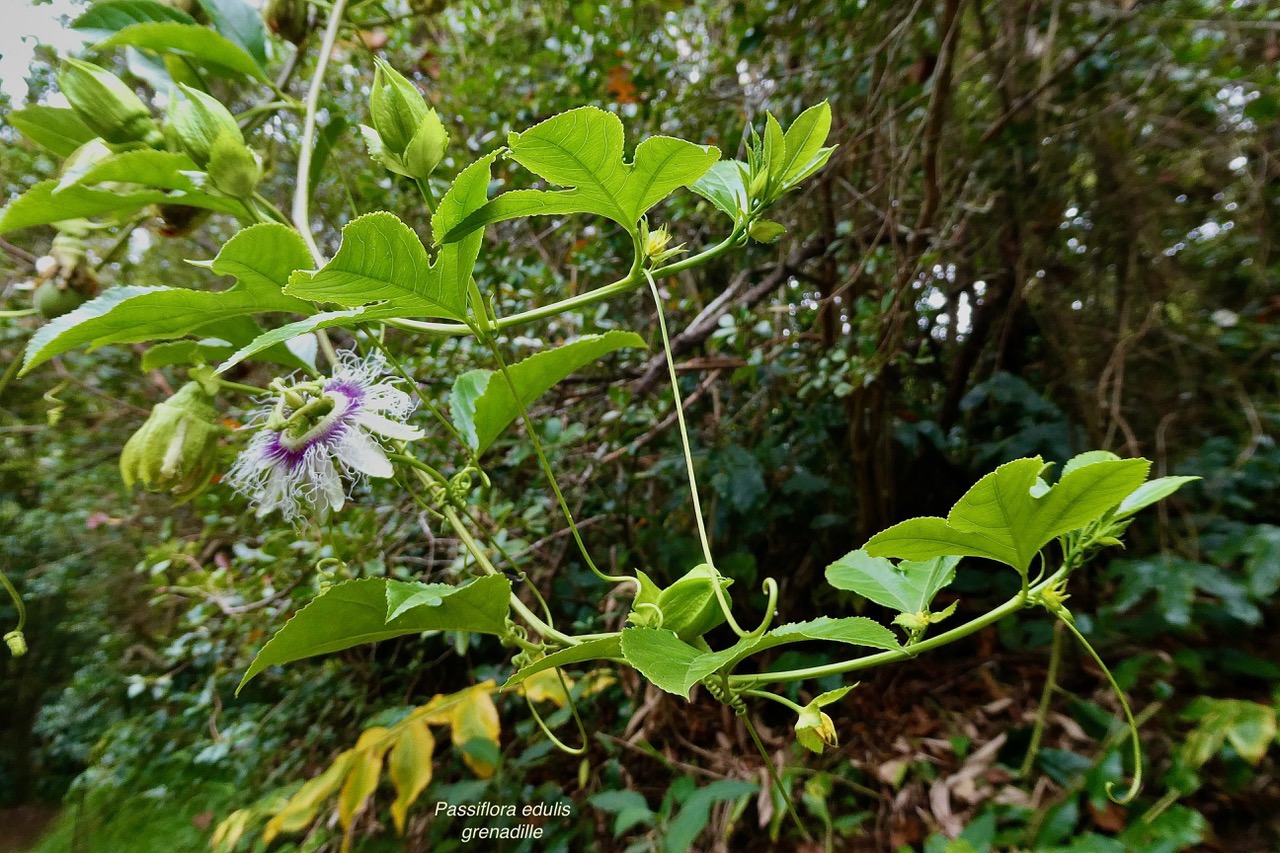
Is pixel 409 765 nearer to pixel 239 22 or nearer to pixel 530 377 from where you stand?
pixel 530 377

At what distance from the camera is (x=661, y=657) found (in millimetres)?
235

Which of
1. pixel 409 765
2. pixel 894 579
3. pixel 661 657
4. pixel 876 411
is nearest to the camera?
pixel 661 657

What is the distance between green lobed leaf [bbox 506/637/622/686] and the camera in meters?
0.24

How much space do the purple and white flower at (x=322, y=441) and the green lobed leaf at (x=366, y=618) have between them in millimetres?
76

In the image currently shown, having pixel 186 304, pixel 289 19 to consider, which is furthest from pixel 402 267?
pixel 289 19

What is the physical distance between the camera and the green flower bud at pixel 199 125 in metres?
0.33

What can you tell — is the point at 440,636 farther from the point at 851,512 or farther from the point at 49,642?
the point at 49,642

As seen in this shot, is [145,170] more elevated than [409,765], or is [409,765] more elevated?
[145,170]


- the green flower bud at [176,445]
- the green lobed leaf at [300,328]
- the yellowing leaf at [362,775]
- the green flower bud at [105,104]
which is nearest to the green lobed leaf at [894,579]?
the green lobed leaf at [300,328]

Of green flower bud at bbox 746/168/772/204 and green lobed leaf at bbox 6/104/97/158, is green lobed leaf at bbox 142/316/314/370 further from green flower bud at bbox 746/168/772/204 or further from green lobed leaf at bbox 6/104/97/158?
green flower bud at bbox 746/168/772/204

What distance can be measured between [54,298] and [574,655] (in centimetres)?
48

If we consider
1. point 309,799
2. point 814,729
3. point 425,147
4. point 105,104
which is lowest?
point 309,799

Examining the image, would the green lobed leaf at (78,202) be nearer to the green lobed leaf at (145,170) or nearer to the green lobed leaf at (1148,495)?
the green lobed leaf at (145,170)

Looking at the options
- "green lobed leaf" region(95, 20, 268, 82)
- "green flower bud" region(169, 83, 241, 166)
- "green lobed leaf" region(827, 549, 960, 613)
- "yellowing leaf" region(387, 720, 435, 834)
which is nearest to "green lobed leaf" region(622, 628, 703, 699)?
"green lobed leaf" region(827, 549, 960, 613)
